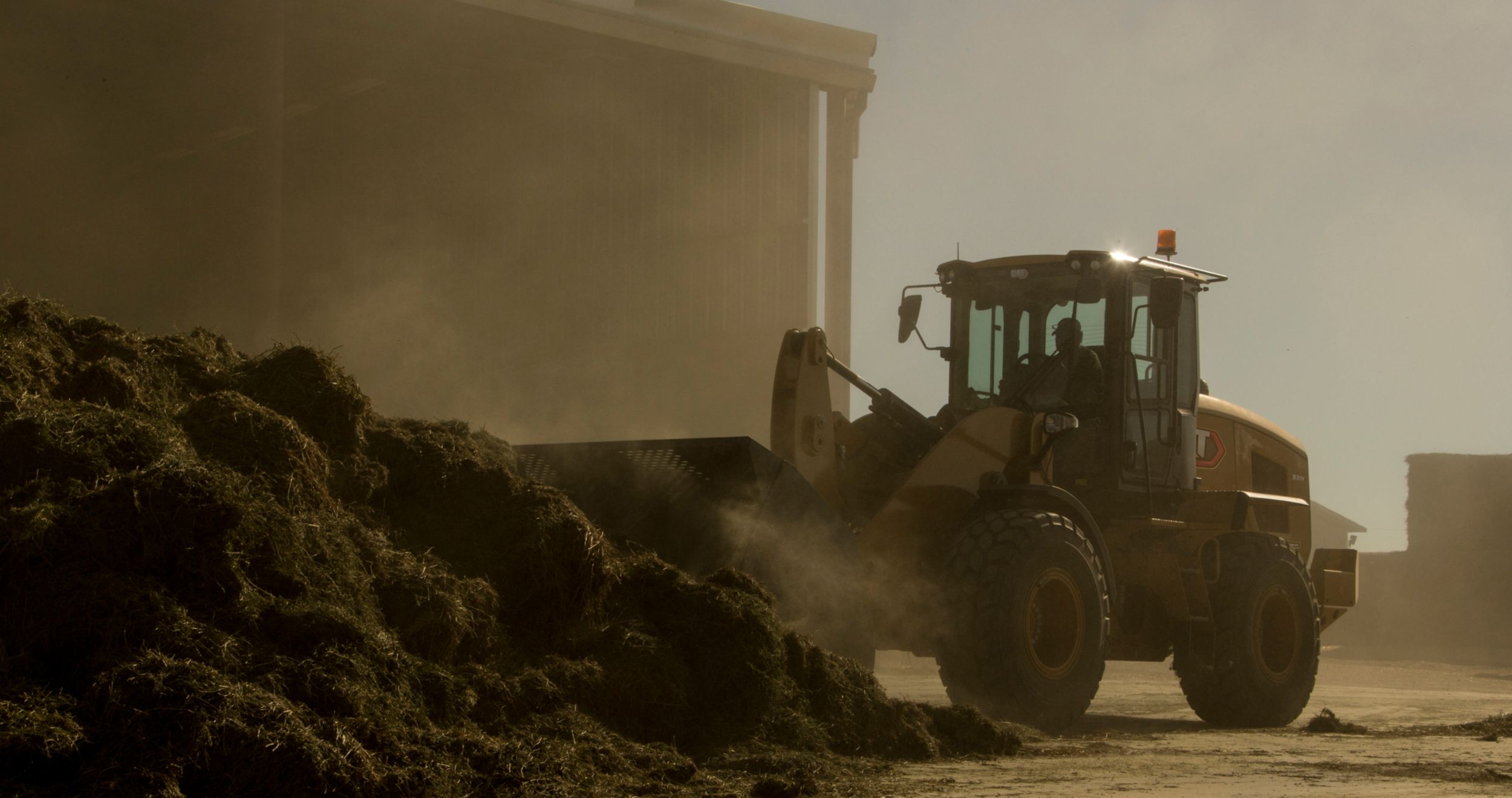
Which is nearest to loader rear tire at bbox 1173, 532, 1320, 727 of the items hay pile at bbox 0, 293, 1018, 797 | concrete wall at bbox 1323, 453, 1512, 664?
hay pile at bbox 0, 293, 1018, 797

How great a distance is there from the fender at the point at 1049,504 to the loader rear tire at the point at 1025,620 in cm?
26

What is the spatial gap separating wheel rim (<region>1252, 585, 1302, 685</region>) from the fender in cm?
216

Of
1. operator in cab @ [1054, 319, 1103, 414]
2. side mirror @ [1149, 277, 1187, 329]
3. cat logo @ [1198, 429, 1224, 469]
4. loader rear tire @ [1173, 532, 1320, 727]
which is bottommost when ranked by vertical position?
loader rear tire @ [1173, 532, 1320, 727]

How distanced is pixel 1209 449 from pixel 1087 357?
6.72 ft

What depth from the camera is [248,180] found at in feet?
51.9

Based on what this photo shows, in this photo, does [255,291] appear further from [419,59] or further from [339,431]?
[339,431]

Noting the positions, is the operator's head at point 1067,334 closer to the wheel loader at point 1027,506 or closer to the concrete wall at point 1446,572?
the wheel loader at point 1027,506

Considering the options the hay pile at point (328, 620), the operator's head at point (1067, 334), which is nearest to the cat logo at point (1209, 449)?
the operator's head at point (1067, 334)

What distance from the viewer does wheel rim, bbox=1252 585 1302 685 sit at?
1000cm

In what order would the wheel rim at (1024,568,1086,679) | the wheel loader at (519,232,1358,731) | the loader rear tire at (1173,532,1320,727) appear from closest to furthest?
the wheel loader at (519,232,1358,731) → the wheel rim at (1024,568,1086,679) → the loader rear tire at (1173,532,1320,727)

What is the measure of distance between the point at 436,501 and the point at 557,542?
0.70m

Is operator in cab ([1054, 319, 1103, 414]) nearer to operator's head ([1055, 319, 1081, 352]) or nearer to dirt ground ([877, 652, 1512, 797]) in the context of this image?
operator's head ([1055, 319, 1081, 352])

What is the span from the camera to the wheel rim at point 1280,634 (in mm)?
10000

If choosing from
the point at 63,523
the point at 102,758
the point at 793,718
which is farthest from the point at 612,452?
the point at 102,758
